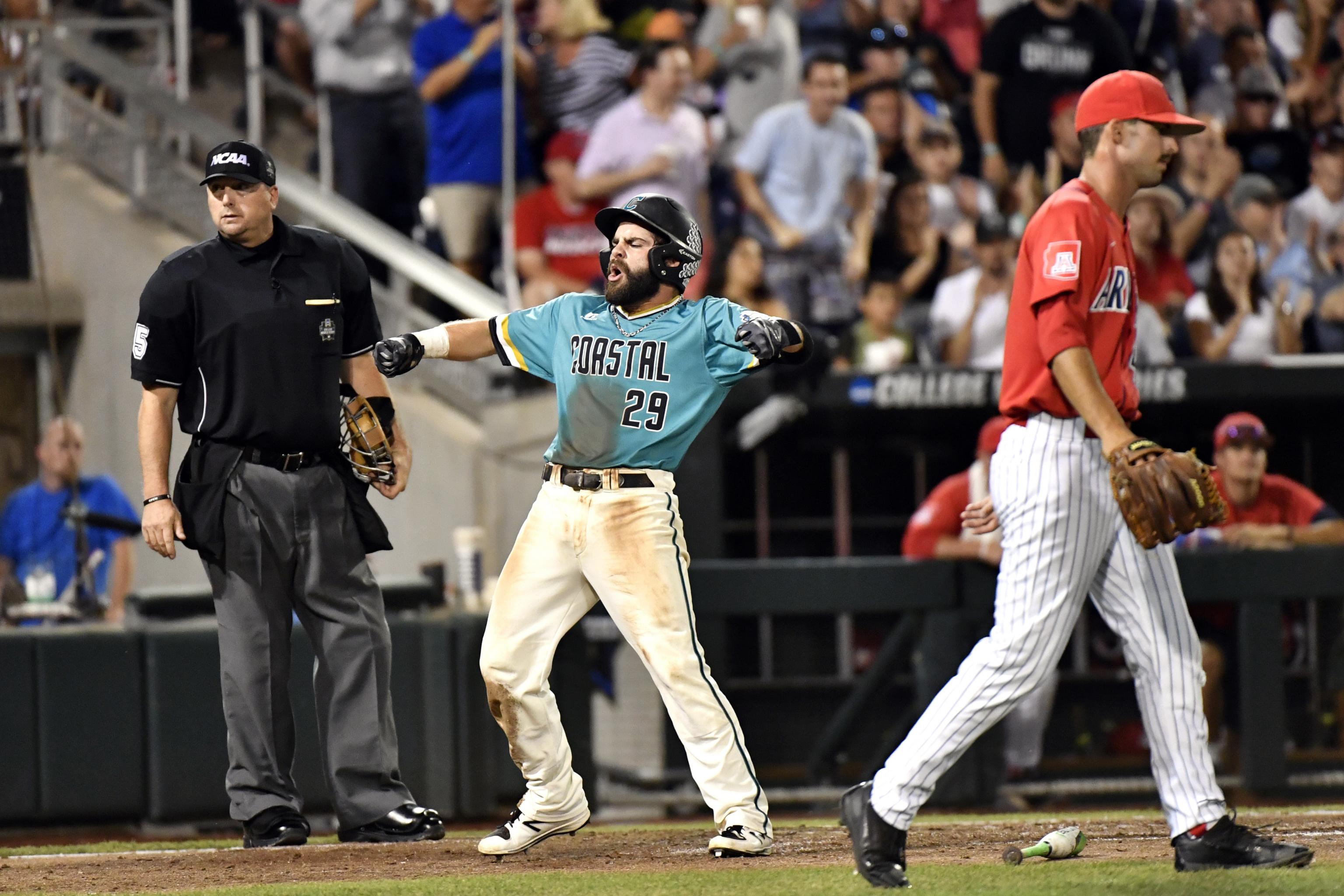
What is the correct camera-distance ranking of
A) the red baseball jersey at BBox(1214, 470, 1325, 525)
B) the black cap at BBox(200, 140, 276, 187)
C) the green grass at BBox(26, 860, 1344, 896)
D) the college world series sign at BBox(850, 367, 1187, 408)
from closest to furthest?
the green grass at BBox(26, 860, 1344, 896), the black cap at BBox(200, 140, 276, 187), the red baseball jersey at BBox(1214, 470, 1325, 525), the college world series sign at BBox(850, 367, 1187, 408)

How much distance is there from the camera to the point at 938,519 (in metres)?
7.67

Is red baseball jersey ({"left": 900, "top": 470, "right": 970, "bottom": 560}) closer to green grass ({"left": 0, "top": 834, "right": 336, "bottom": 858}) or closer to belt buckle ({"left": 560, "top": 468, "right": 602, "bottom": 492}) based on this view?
green grass ({"left": 0, "top": 834, "right": 336, "bottom": 858})

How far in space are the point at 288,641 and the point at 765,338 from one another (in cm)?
172

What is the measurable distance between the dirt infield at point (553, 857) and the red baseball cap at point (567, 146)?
491 centimetres

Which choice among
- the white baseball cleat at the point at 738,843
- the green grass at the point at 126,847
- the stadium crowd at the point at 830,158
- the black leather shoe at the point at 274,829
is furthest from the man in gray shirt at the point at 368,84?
the white baseball cleat at the point at 738,843

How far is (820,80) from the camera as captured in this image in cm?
942

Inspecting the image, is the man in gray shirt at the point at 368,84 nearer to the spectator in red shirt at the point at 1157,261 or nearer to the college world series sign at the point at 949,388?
the college world series sign at the point at 949,388

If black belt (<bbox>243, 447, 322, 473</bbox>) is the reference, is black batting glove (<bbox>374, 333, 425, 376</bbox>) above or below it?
above

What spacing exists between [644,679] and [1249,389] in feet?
10.3

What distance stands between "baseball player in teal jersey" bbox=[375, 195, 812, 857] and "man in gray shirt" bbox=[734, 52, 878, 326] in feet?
14.4

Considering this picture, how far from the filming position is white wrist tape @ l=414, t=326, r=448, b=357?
4754mm

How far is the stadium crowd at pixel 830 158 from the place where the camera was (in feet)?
30.1

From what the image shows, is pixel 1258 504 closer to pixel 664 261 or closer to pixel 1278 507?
pixel 1278 507

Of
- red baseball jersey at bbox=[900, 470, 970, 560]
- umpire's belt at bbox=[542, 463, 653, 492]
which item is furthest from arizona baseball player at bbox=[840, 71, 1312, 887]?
red baseball jersey at bbox=[900, 470, 970, 560]
